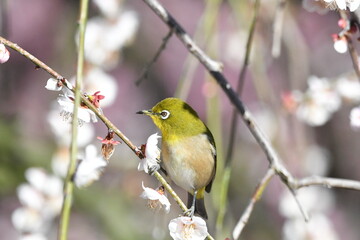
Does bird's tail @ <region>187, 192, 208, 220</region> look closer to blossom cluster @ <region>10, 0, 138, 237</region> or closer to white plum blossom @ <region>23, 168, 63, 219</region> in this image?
blossom cluster @ <region>10, 0, 138, 237</region>

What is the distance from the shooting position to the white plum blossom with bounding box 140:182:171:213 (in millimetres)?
1235

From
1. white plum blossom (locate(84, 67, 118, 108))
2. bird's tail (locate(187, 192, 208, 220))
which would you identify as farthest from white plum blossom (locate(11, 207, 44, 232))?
bird's tail (locate(187, 192, 208, 220))

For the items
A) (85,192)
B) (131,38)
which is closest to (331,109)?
(131,38)

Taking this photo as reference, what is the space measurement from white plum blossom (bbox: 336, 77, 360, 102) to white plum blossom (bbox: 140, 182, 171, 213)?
114 centimetres

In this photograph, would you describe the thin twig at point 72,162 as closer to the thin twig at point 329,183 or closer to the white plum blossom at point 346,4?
the white plum blossom at point 346,4

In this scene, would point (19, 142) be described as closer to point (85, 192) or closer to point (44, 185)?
point (85, 192)

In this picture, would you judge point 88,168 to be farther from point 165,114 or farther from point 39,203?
point 39,203

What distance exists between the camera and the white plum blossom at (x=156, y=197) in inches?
48.6

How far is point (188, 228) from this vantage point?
1.22 m

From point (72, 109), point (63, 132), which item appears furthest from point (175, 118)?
point (63, 132)

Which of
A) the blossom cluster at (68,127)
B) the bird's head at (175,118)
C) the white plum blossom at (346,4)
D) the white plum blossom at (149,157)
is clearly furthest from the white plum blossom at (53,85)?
the blossom cluster at (68,127)

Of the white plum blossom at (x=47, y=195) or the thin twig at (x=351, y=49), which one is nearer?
the thin twig at (x=351, y=49)

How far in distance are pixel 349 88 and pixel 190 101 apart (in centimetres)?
338

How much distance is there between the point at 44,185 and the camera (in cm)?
242
